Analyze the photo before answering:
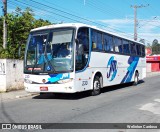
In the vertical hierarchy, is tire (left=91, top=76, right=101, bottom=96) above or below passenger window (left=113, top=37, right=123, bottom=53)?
below

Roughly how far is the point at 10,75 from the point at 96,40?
505 centimetres

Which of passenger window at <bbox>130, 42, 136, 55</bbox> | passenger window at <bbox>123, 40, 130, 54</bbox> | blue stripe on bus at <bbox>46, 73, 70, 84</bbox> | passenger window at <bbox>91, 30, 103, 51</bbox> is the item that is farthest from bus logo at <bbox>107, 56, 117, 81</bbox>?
blue stripe on bus at <bbox>46, 73, 70, 84</bbox>

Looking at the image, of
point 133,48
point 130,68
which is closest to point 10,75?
point 130,68

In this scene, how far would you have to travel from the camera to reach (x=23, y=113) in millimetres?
9602

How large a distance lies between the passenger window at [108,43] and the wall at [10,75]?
4.91 meters

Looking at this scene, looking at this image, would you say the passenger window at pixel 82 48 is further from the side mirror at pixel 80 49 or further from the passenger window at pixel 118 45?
the passenger window at pixel 118 45

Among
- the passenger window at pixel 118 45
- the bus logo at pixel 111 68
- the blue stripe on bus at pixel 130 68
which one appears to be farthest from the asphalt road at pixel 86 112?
the blue stripe on bus at pixel 130 68

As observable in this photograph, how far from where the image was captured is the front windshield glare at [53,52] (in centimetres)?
1232

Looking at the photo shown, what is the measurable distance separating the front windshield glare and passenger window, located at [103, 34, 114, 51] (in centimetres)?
360

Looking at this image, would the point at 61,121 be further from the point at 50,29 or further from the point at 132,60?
the point at 132,60

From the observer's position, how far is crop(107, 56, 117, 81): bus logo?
53.5 ft

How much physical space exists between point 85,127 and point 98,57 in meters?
7.45

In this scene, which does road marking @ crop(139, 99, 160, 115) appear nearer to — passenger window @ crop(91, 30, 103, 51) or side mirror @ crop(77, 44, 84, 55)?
side mirror @ crop(77, 44, 84, 55)

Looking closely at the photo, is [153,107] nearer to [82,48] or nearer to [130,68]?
[82,48]
